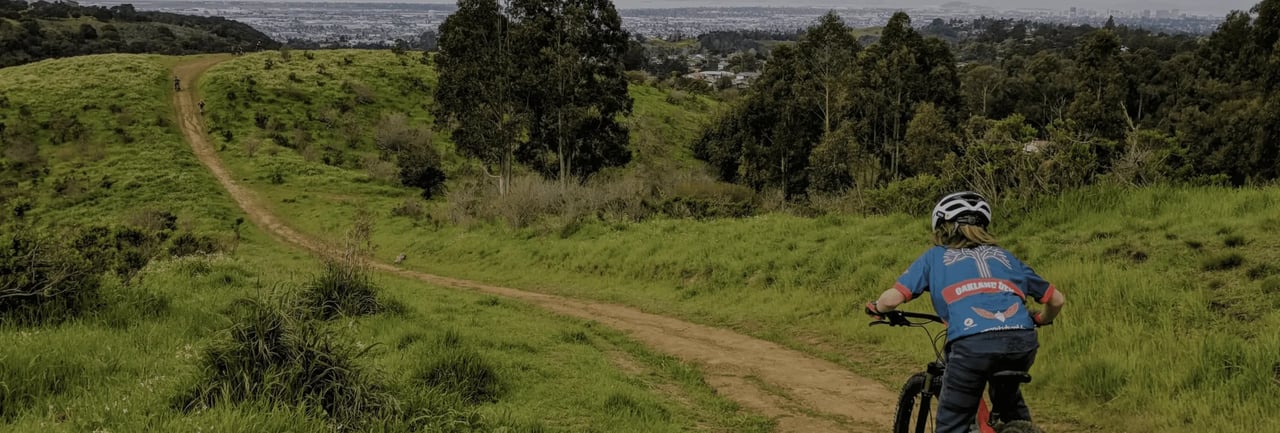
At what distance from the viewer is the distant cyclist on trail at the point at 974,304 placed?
364 centimetres

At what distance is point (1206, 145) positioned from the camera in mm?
30297

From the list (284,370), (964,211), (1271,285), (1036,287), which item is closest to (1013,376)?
(1036,287)

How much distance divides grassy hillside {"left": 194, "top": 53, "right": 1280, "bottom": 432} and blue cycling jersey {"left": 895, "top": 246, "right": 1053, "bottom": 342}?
272 cm

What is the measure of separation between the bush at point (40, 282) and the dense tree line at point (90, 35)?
2988 inches

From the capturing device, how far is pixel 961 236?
404 cm

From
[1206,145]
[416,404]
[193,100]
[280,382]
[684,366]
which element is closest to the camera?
[280,382]

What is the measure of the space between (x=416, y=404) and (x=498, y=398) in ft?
4.32

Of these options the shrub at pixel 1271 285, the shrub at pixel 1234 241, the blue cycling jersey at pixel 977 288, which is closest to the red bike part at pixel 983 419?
the blue cycling jersey at pixel 977 288

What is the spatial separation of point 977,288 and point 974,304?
0.34 ft

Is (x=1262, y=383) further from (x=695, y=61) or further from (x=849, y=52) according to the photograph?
(x=695, y=61)

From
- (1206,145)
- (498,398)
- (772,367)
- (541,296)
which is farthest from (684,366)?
(1206,145)

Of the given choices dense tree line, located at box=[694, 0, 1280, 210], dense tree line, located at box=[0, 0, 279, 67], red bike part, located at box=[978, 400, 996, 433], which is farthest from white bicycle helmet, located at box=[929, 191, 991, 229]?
dense tree line, located at box=[0, 0, 279, 67]

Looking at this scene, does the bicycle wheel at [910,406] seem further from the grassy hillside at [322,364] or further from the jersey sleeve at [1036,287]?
the grassy hillside at [322,364]

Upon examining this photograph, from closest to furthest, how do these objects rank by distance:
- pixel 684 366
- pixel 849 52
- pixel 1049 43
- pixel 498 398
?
pixel 498 398 < pixel 684 366 < pixel 849 52 < pixel 1049 43
